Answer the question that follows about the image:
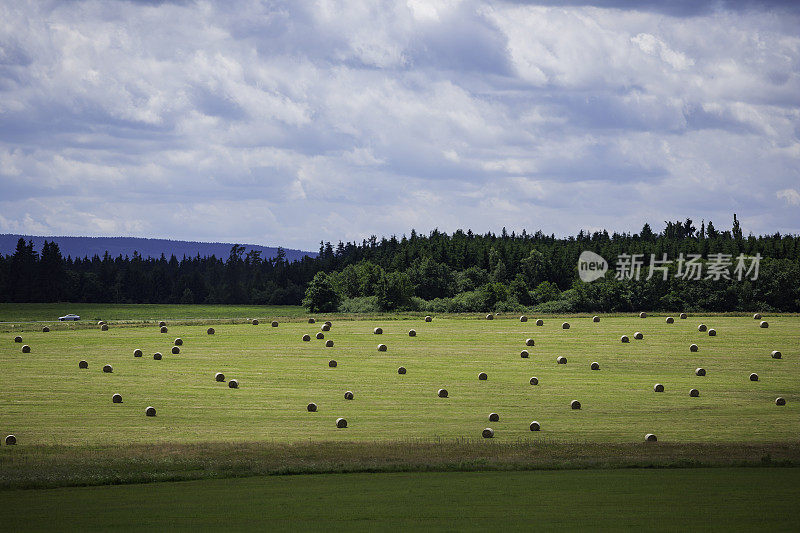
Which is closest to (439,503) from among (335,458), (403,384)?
(335,458)

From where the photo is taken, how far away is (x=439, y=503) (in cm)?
2580

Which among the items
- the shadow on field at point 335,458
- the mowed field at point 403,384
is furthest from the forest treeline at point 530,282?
the shadow on field at point 335,458

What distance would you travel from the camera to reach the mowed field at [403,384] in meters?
41.2

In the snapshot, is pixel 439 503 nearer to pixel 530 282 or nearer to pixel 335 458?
pixel 335 458

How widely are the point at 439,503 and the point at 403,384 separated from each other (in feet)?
87.2

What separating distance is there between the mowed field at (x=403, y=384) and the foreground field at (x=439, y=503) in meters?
9.17

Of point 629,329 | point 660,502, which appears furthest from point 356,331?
point 660,502

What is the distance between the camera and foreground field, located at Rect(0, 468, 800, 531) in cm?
2302

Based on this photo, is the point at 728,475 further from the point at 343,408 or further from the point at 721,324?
the point at 721,324

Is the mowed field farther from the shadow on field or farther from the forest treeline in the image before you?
the forest treeline

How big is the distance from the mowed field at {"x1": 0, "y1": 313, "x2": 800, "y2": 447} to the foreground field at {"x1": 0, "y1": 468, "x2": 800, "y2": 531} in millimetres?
9166

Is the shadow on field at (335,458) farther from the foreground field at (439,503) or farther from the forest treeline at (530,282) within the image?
the forest treeline at (530,282)

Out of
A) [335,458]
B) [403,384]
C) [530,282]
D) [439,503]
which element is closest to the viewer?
[439,503]

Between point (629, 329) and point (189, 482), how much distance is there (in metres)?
51.3
